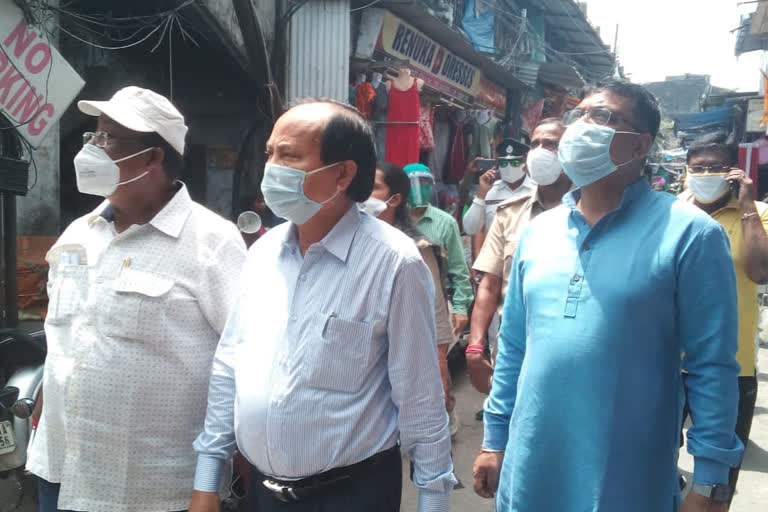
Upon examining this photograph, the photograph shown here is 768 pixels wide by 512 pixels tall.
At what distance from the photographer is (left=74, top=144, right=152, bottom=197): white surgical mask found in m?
2.16

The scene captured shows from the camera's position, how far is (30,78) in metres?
4.45

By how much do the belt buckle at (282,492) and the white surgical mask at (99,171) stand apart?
3.44 ft

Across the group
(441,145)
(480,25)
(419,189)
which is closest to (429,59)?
(441,145)

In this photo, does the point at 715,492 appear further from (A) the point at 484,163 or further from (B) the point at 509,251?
(A) the point at 484,163

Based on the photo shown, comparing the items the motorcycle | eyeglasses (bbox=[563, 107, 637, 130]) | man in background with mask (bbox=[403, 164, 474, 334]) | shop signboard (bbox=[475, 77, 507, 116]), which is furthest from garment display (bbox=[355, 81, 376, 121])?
eyeglasses (bbox=[563, 107, 637, 130])

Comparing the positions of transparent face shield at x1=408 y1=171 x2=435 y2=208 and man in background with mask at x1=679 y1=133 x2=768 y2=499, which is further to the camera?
transparent face shield at x1=408 y1=171 x2=435 y2=208

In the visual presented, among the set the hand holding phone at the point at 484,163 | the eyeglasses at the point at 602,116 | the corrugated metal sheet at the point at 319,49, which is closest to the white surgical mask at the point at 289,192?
the eyeglasses at the point at 602,116

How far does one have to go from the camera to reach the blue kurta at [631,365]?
1.77 m

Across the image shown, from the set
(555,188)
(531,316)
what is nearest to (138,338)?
(531,316)

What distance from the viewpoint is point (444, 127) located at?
34.3 feet

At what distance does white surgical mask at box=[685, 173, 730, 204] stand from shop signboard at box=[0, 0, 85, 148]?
12.6 ft

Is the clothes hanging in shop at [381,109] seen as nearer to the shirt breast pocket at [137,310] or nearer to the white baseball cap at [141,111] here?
the white baseball cap at [141,111]

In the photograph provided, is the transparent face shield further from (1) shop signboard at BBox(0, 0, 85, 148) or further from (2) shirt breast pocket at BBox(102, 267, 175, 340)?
(2) shirt breast pocket at BBox(102, 267, 175, 340)

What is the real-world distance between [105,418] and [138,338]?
25cm
